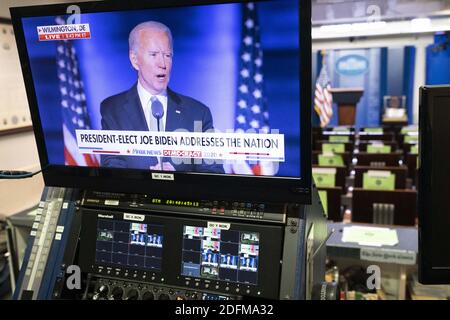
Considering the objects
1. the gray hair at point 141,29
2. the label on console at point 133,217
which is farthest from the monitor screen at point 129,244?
the gray hair at point 141,29

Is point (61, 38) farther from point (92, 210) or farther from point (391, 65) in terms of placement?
point (391, 65)

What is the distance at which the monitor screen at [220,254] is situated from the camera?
1.08 metres

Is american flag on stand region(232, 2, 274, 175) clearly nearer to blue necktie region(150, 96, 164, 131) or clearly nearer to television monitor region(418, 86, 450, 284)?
blue necktie region(150, 96, 164, 131)

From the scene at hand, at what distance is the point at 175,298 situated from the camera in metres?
1.12

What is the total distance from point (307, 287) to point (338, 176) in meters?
2.94

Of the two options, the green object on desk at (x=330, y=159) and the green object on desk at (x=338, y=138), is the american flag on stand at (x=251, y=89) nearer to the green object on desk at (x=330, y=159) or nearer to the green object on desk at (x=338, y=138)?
the green object on desk at (x=330, y=159)

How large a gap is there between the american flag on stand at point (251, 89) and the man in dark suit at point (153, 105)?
0.25ft

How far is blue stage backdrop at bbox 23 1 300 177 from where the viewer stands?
945 mm

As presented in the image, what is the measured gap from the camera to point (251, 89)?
0.99m

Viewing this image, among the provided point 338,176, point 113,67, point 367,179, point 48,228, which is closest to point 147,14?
point 113,67

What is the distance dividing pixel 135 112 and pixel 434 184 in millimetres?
710

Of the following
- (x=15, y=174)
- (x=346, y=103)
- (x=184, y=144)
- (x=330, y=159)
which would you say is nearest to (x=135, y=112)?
(x=184, y=144)

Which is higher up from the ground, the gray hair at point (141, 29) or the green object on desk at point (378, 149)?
the gray hair at point (141, 29)

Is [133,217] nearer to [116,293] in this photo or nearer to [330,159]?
[116,293]
